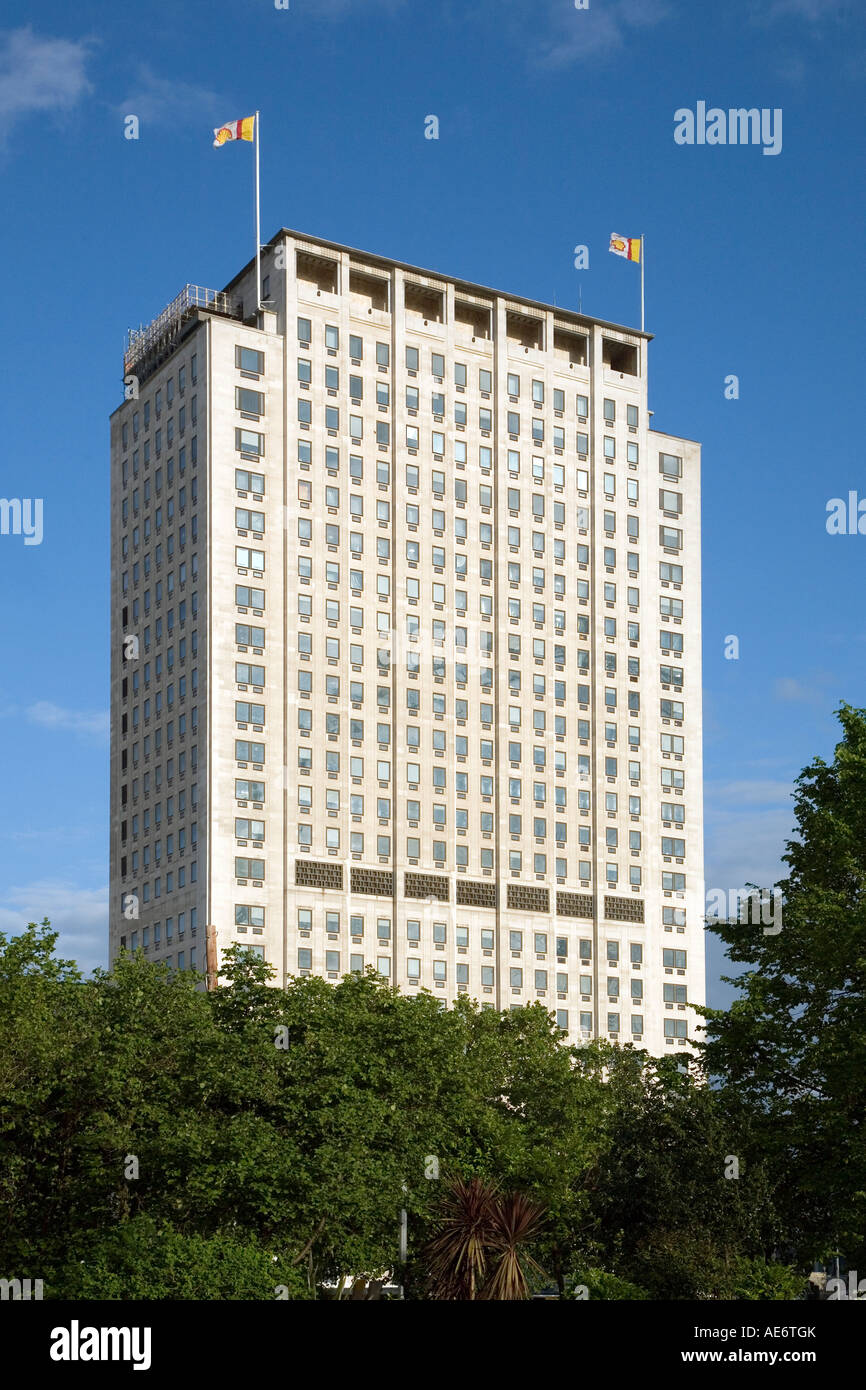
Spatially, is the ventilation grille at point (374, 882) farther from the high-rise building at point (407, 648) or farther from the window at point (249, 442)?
the window at point (249, 442)

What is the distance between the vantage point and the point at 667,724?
14500 centimetres

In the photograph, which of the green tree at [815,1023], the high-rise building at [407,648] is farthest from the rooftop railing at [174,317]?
the green tree at [815,1023]

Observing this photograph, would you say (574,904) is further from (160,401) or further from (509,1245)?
(509,1245)

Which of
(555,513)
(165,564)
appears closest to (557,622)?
(555,513)

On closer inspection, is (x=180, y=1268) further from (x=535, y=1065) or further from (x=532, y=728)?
(x=532, y=728)

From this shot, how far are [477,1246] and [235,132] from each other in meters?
89.1

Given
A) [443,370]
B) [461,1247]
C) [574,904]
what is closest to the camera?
[461,1247]

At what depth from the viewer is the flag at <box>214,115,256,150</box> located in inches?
4451

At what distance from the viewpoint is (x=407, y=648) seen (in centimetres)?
13338

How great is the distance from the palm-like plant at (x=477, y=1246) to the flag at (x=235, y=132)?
280 feet

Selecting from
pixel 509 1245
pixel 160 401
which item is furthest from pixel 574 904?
pixel 509 1245

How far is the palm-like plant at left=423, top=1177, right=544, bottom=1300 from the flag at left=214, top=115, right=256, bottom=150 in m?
85.4
